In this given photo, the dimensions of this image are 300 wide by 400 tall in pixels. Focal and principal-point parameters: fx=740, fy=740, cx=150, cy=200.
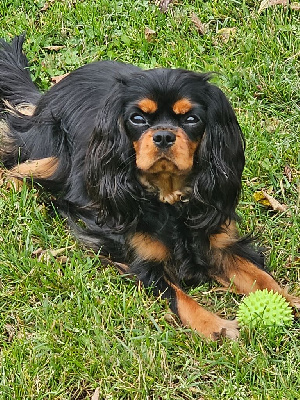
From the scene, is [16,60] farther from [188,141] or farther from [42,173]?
[188,141]

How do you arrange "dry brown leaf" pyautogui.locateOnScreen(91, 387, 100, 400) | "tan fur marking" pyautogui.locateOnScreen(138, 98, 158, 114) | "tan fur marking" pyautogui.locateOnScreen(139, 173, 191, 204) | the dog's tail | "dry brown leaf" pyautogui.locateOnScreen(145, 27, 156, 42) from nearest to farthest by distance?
"dry brown leaf" pyautogui.locateOnScreen(91, 387, 100, 400)
"tan fur marking" pyautogui.locateOnScreen(138, 98, 158, 114)
"tan fur marking" pyautogui.locateOnScreen(139, 173, 191, 204)
the dog's tail
"dry brown leaf" pyautogui.locateOnScreen(145, 27, 156, 42)

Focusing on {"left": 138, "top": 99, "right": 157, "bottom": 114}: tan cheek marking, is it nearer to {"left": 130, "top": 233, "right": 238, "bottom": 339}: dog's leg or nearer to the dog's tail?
{"left": 130, "top": 233, "right": 238, "bottom": 339}: dog's leg

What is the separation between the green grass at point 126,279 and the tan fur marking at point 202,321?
0.07 metres

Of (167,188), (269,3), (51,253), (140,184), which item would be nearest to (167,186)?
(167,188)

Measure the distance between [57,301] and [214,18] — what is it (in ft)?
9.89

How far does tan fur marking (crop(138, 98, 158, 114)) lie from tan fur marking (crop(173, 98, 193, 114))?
0.09 metres

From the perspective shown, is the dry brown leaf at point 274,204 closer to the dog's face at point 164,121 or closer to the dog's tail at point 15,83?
the dog's face at point 164,121

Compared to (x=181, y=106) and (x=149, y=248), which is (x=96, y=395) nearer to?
(x=149, y=248)

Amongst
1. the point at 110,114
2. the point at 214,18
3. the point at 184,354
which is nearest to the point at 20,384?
the point at 184,354

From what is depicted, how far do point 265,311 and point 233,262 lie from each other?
602 mm

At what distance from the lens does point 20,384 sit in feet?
10.5

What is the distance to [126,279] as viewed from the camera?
3.81 m

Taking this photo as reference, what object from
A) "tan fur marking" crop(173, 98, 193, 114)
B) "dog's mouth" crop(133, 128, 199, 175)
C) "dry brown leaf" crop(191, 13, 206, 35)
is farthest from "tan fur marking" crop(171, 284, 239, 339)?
"dry brown leaf" crop(191, 13, 206, 35)

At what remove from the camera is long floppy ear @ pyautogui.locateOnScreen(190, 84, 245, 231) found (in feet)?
11.7
